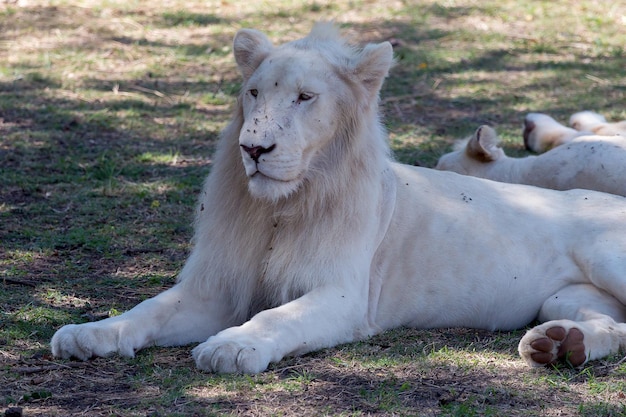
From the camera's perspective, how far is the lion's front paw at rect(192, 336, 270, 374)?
3918mm

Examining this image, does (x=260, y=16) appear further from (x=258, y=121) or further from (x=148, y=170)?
(x=258, y=121)

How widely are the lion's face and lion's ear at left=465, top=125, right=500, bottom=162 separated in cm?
237

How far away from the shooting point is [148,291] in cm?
532

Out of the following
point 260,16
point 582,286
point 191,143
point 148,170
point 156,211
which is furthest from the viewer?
point 260,16

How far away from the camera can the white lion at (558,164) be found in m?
6.00

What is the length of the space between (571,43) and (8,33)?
614 cm

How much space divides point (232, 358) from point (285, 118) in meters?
1.03

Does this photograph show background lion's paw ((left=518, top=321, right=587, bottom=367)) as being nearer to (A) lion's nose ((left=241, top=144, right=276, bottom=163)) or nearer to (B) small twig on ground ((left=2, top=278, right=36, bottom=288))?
(A) lion's nose ((left=241, top=144, right=276, bottom=163))

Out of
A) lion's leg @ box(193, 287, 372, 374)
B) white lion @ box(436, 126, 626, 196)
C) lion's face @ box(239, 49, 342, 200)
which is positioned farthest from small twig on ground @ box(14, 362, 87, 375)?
white lion @ box(436, 126, 626, 196)

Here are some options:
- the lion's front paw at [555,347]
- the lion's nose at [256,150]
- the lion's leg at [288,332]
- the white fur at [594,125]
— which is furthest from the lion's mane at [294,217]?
the white fur at [594,125]

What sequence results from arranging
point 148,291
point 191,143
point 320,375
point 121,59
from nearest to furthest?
point 320,375
point 148,291
point 191,143
point 121,59

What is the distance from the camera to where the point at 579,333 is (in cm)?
411

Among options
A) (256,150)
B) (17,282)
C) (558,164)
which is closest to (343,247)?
(256,150)

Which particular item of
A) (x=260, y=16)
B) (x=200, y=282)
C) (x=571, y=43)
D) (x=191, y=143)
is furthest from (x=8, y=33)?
(x=200, y=282)
